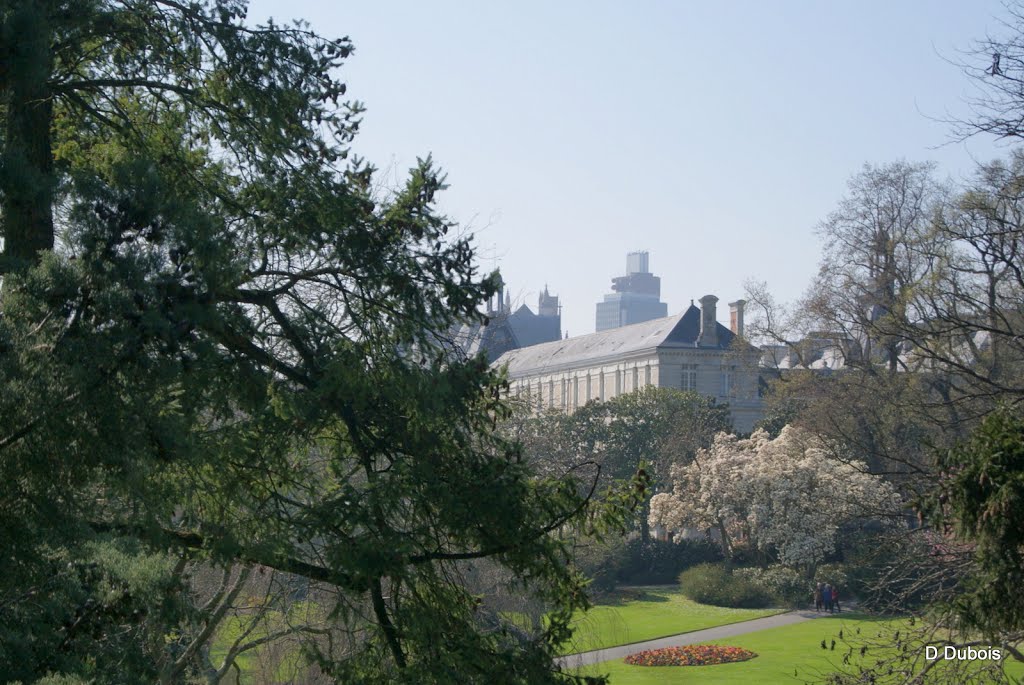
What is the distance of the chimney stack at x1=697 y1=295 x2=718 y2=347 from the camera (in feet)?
269

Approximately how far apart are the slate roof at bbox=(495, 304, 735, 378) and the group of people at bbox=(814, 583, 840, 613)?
1438 inches

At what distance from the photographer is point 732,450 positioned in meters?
46.0

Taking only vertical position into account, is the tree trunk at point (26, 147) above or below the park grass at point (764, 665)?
above

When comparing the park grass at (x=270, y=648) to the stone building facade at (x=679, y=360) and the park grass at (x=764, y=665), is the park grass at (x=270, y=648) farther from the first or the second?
the stone building facade at (x=679, y=360)

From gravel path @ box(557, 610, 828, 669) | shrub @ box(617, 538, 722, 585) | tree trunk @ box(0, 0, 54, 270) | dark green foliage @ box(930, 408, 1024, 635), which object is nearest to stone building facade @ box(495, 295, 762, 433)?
shrub @ box(617, 538, 722, 585)

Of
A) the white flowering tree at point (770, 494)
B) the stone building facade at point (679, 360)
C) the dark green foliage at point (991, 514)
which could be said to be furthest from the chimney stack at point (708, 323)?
the dark green foliage at point (991, 514)

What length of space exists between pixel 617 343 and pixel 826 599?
5264 centimetres

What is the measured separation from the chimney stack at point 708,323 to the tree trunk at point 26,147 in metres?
76.9

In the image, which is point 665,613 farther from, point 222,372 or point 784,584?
point 222,372

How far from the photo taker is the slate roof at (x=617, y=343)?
8269cm

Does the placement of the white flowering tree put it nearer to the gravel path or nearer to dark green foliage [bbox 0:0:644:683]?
the gravel path

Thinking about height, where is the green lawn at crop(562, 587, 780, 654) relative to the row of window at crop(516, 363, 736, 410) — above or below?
below

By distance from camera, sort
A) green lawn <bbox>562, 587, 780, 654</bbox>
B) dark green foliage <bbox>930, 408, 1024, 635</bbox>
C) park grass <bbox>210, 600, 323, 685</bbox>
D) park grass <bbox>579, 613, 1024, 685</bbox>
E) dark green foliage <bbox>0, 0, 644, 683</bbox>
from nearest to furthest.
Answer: dark green foliage <bbox>0, 0, 644, 683</bbox> < dark green foliage <bbox>930, 408, 1024, 635</bbox> < park grass <bbox>210, 600, 323, 685</bbox> < park grass <bbox>579, 613, 1024, 685</bbox> < green lawn <bbox>562, 587, 780, 654</bbox>

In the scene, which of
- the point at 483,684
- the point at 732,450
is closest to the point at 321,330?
the point at 483,684
